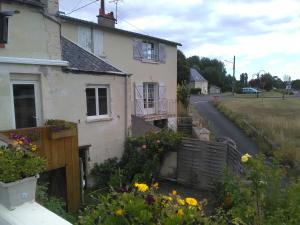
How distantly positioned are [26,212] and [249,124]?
23953 millimetres

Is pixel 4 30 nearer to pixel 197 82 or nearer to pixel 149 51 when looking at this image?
pixel 149 51

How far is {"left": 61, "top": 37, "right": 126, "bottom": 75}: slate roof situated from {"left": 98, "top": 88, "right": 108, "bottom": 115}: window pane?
776 millimetres

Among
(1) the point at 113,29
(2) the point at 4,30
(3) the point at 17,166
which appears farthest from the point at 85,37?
(3) the point at 17,166

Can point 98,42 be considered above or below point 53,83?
above

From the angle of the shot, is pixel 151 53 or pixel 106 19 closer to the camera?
pixel 106 19

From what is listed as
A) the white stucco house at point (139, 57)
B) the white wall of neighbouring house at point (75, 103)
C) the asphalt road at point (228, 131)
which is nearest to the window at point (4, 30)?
the white wall of neighbouring house at point (75, 103)

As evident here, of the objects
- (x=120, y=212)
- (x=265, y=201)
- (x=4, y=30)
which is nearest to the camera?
(x=120, y=212)

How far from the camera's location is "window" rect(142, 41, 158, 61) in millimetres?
20859

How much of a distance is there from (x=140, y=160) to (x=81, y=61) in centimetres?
435

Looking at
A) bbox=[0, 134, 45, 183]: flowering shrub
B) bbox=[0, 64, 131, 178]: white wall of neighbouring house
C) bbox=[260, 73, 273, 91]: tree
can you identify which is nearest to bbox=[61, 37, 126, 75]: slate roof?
bbox=[0, 64, 131, 178]: white wall of neighbouring house

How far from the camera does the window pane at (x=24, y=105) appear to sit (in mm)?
8898

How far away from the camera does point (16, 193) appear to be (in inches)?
110

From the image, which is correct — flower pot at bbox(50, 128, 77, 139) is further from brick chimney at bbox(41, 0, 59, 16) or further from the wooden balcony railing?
brick chimney at bbox(41, 0, 59, 16)

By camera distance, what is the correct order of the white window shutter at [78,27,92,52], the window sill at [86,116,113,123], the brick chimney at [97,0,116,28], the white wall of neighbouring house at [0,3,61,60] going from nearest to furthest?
the white wall of neighbouring house at [0,3,61,60] → the window sill at [86,116,113,123] → the white window shutter at [78,27,92,52] → the brick chimney at [97,0,116,28]
